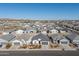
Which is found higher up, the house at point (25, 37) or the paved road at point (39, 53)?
the house at point (25, 37)

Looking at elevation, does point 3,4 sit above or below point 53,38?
above

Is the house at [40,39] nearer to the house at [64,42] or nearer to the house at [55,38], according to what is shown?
the house at [55,38]

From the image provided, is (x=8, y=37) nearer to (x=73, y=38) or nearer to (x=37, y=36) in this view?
(x=37, y=36)

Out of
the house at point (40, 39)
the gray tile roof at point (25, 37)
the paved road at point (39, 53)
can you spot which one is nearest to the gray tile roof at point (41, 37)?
the house at point (40, 39)

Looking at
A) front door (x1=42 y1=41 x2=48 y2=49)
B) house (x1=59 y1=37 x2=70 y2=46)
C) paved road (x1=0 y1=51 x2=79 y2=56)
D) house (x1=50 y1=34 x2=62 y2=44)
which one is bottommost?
paved road (x1=0 y1=51 x2=79 y2=56)

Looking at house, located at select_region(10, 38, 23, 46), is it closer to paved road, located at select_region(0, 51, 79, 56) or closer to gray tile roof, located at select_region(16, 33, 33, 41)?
gray tile roof, located at select_region(16, 33, 33, 41)

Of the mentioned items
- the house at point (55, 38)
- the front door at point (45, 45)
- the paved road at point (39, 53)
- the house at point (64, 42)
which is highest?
the house at point (55, 38)

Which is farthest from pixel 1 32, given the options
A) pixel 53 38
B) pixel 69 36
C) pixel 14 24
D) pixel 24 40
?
pixel 69 36

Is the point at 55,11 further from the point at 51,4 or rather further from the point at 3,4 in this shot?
the point at 3,4

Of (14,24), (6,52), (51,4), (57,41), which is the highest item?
(51,4)

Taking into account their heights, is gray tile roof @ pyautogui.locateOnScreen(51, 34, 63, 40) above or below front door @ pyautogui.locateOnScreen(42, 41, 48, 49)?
above

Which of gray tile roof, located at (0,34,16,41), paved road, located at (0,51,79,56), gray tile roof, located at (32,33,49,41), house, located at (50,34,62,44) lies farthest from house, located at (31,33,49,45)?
gray tile roof, located at (0,34,16,41)
